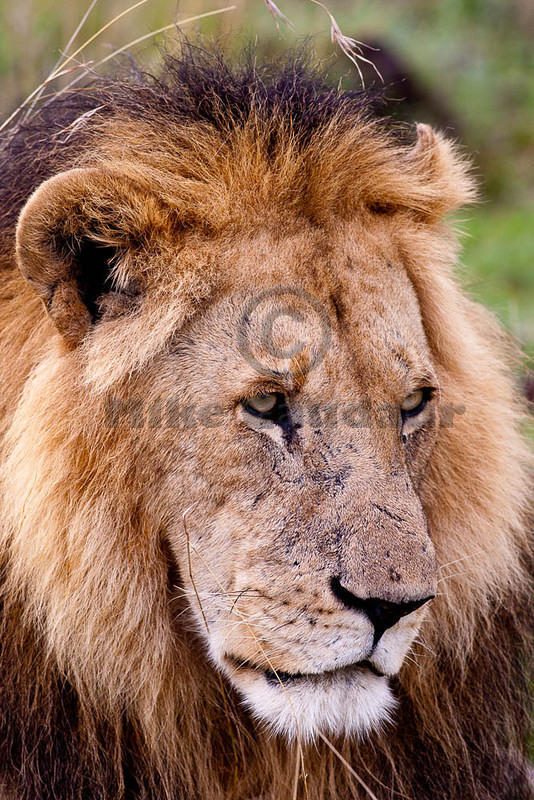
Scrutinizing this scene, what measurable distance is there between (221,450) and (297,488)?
247 mm

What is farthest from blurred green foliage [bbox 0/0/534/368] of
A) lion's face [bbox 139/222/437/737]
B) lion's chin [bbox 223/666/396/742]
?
lion's chin [bbox 223/666/396/742]

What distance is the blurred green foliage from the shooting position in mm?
9258

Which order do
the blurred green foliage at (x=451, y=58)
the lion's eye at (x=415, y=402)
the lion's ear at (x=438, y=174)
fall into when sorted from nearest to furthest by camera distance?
the lion's eye at (x=415, y=402) → the lion's ear at (x=438, y=174) → the blurred green foliage at (x=451, y=58)

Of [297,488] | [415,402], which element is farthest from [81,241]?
[415,402]

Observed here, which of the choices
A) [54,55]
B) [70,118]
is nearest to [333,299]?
[70,118]

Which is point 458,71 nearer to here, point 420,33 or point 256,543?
point 420,33

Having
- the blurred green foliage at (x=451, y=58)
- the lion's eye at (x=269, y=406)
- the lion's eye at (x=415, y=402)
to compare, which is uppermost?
the blurred green foliage at (x=451, y=58)

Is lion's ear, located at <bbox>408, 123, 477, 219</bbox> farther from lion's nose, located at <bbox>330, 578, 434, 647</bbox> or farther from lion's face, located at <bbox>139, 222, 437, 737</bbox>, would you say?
lion's nose, located at <bbox>330, 578, 434, 647</bbox>

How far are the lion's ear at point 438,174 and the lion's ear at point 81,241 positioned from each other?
1.12 meters

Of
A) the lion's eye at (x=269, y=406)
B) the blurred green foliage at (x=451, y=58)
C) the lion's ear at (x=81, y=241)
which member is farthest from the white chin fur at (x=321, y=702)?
the blurred green foliage at (x=451, y=58)

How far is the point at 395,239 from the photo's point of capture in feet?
11.4

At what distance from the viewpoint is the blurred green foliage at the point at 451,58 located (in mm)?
9258

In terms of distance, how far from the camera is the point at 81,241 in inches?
117

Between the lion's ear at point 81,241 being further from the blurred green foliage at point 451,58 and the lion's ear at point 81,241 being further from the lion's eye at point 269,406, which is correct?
the blurred green foliage at point 451,58
